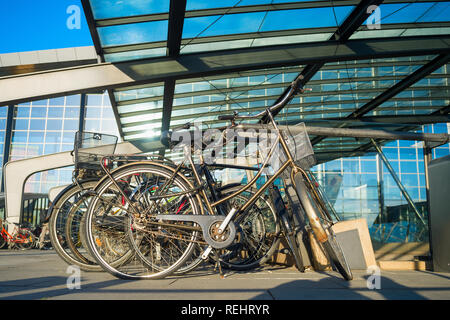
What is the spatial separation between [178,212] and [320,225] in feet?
4.40

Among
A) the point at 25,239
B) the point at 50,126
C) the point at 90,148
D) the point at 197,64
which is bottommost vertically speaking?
the point at 25,239

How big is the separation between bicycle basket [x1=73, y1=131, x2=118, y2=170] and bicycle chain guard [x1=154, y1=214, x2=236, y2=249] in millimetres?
1273

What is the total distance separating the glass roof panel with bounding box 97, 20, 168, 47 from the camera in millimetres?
7395

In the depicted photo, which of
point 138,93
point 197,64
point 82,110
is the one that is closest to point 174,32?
point 197,64

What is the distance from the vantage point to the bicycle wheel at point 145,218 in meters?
3.20

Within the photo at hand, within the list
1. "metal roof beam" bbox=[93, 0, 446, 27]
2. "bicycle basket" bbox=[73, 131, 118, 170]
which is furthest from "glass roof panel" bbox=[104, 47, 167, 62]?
"bicycle basket" bbox=[73, 131, 118, 170]

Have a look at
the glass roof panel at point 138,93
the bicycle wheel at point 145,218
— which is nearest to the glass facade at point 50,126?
the glass roof panel at point 138,93

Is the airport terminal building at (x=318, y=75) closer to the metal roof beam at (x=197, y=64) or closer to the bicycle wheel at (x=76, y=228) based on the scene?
the metal roof beam at (x=197, y=64)

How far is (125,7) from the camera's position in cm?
→ 677
